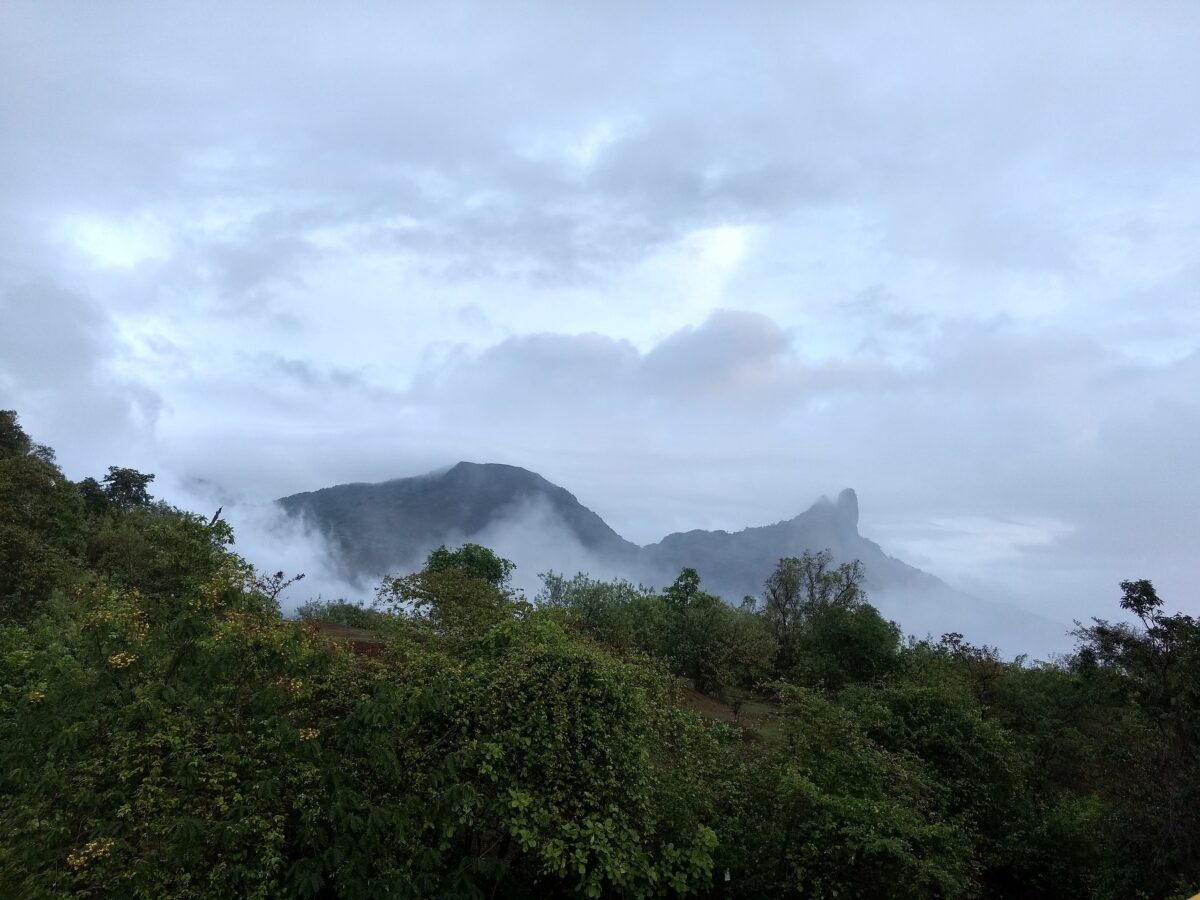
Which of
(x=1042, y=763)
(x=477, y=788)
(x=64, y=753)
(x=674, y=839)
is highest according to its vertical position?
(x=64, y=753)

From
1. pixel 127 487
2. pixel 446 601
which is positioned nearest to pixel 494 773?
pixel 446 601

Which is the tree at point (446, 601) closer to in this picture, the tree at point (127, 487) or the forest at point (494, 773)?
the forest at point (494, 773)

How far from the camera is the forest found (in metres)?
8.40

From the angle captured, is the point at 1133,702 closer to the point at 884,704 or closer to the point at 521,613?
the point at 884,704

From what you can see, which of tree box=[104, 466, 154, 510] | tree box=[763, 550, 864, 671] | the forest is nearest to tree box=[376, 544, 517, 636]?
the forest

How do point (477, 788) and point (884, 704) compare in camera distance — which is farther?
point (884, 704)

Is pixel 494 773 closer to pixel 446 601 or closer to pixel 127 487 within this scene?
pixel 446 601

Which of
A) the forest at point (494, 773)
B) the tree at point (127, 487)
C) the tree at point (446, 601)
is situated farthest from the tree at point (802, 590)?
the tree at point (127, 487)

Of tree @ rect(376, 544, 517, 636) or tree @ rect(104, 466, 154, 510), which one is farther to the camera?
tree @ rect(104, 466, 154, 510)

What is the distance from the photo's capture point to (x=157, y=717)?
28.2 ft

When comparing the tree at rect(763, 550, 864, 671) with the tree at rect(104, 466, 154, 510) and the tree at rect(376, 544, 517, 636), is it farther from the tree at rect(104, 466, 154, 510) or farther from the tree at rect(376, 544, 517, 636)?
the tree at rect(104, 466, 154, 510)

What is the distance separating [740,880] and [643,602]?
118 ft

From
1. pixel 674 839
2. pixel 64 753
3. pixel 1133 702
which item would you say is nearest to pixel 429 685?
pixel 64 753

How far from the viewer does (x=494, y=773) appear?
10305 millimetres
